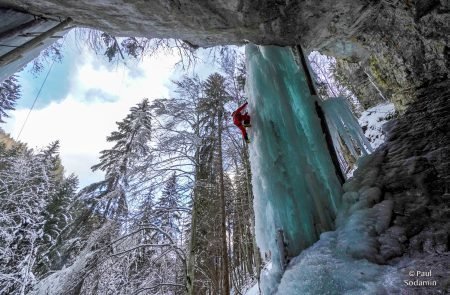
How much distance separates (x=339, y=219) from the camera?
3.21 meters

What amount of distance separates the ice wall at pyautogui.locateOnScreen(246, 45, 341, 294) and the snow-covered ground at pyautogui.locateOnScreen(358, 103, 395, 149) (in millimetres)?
2917

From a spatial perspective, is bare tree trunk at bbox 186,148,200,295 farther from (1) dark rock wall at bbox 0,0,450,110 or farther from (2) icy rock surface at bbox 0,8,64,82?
(2) icy rock surface at bbox 0,8,64,82

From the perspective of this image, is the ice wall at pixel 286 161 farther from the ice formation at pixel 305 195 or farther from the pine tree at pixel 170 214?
the pine tree at pixel 170 214

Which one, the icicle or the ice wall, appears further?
the icicle

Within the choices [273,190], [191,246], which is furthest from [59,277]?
[273,190]

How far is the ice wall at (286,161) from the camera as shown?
11.1ft

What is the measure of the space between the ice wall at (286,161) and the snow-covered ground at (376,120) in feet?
9.57

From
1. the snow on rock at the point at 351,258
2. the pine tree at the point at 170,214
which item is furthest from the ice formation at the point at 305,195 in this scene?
the pine tree at the point at 170,214

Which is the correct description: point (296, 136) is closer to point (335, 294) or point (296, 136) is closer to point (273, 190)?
point (273, 190)

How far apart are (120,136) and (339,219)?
13.8 m

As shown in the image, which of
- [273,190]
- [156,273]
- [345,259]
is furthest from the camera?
[156,273]

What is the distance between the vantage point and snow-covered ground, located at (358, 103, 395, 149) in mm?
6215

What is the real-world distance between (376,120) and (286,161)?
4437 mm

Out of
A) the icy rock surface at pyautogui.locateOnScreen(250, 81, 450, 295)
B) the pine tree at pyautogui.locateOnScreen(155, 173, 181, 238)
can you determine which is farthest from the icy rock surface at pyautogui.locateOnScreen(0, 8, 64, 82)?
the icy rock surface at pyautogui.locateOnScreen(250, 81, 450, 295)
